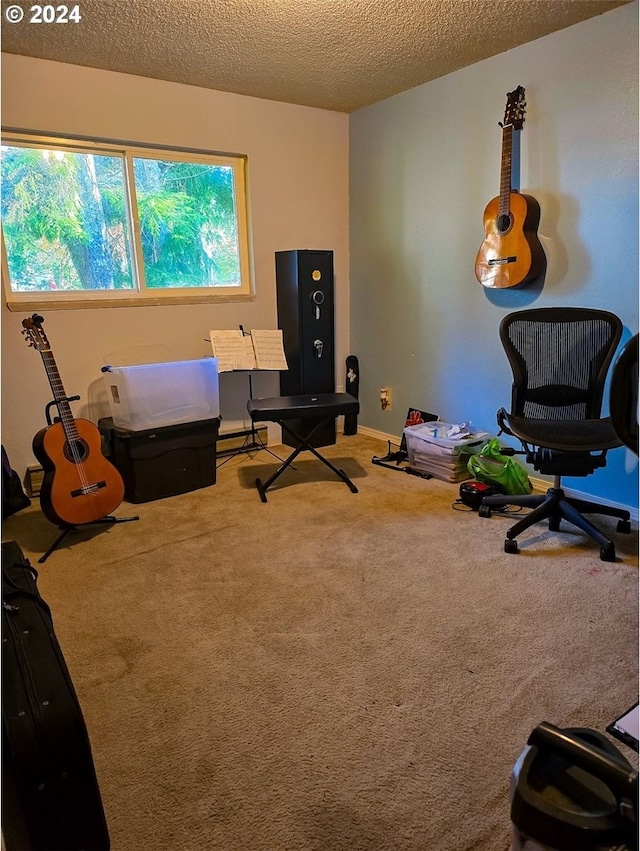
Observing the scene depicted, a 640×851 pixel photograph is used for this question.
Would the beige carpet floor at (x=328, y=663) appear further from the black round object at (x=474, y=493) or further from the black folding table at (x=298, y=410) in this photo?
the black folding table at (x=298, y=410)

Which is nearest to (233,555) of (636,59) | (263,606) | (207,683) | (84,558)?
(263,606)

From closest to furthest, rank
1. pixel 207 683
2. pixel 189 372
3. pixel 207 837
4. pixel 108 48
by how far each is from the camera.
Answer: pixel 207 837, pixel 207 683, pixel 108 48, pixel 189 372

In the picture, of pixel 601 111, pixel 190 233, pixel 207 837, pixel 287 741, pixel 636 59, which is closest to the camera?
pixel 207 837

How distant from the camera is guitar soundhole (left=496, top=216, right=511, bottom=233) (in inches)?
127

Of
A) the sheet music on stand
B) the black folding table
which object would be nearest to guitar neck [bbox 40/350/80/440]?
the black folding table

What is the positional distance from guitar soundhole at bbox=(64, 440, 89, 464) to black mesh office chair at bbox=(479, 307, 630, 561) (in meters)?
2.02

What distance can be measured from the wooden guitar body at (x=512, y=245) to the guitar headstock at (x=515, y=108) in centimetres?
37

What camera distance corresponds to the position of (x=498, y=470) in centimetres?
328

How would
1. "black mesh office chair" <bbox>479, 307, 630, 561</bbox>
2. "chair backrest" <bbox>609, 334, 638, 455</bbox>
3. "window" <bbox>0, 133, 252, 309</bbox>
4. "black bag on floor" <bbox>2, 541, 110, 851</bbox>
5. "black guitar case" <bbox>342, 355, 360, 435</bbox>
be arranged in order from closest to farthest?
"chair backrest" <bbox>609, 334, 638, 455</bbox>
"black bag on floor" <bbox>2, 541, 110, 851</bbox>
"black mesh office chair" <bbox>479, 307, 630, 561</bbox>
"window" <bbox>0, 133, 252, 309</bbox>
"black guitar case" <bbox>342, 355, 360, 435</bbox>

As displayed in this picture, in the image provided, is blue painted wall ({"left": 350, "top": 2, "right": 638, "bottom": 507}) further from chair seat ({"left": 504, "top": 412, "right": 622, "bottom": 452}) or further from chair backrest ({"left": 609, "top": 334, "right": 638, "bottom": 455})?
chair backrest ({"left": 609, "top": 334, "right": 638, "bottom": 455})

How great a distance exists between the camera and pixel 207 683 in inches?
73.0

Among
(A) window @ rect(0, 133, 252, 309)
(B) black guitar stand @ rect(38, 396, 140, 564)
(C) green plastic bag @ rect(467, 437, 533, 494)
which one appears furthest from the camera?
(A) window @ rect(0, 133, 252, 309)

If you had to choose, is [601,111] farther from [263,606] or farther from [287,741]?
[287,741]

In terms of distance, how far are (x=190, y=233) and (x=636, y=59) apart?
2658mm
